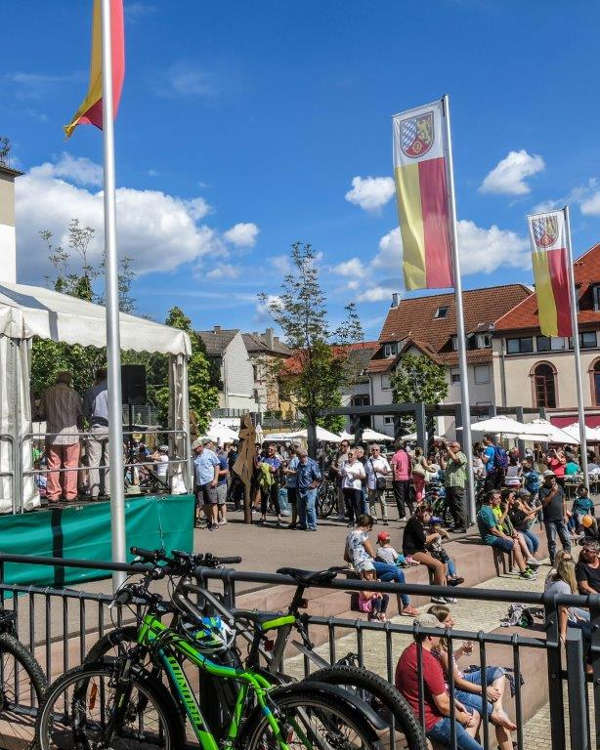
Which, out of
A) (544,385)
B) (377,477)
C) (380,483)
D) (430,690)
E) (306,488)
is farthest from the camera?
(544,385)

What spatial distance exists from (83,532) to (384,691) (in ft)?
25.1

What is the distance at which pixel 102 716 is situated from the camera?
4379mm

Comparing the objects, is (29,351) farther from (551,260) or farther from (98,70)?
(551,260)

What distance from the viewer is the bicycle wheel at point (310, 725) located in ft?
11.3

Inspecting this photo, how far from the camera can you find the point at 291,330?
112 ft

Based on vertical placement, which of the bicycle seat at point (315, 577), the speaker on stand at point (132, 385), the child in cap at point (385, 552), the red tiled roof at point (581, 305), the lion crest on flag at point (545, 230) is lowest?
the child in cap at point (385, 552)

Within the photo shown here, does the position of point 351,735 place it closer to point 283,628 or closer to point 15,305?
point 283,628

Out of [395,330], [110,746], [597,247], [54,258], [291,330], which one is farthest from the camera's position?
[395,330]

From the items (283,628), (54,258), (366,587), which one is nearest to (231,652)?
(283,628)

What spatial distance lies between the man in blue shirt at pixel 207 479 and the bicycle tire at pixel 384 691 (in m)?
12.4

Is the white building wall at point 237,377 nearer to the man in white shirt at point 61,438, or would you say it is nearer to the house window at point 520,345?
the house window at point 520,345

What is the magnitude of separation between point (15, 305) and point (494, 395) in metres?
55.6

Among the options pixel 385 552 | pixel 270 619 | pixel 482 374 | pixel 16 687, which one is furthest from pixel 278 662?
pixel 482 374

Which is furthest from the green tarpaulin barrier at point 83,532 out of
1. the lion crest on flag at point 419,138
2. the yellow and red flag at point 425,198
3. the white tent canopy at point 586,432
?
the white tent canopy at point 586,432
